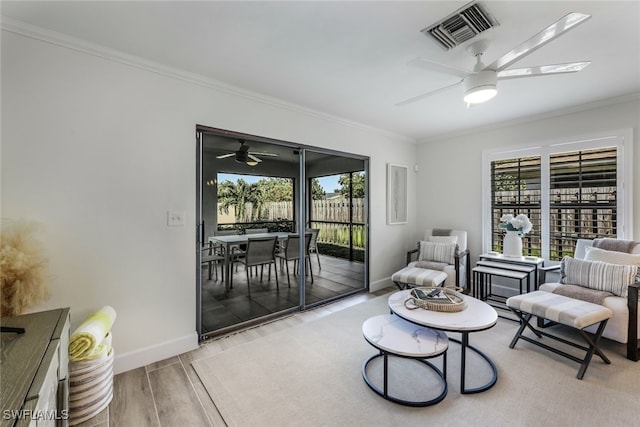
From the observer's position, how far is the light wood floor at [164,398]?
169 centimetres

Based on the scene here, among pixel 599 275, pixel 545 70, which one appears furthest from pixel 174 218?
pixel 599 275

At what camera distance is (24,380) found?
1.00 metres

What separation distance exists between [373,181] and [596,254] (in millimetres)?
2612

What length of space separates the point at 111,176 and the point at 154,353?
1484mm

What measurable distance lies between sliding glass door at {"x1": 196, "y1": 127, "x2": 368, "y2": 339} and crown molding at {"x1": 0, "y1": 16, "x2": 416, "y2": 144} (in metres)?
0.43

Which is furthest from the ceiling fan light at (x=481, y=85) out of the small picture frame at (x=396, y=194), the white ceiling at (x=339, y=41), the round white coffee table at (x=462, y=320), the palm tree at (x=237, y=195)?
the palm tree at (x=237, y=195)

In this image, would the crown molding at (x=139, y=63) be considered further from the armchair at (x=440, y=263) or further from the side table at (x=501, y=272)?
the side table at (x=501, y=272)

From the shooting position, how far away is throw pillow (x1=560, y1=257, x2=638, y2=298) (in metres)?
2.43

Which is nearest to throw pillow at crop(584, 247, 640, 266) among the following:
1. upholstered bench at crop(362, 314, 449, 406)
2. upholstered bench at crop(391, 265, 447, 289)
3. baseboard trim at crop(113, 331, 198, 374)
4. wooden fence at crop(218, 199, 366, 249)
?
upholstered bench at crop(391, 265, 447, 289)

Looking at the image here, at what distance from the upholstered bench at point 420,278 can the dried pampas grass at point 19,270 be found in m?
3.20

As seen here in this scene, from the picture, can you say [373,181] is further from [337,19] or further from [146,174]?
[146,174]

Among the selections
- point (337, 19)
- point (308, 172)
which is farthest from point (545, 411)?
point (308, 172)

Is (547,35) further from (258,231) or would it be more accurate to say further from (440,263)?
(258,231)

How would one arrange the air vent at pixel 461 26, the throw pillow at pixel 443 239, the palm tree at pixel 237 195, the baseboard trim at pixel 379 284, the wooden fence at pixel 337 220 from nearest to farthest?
the air vent at pixel 461 26
the palm tree at pixel 237 195
the throw pillow at pixel 443 239
the baseboard trim at pixel 379 284
the wooden fence at pixel 337 220
